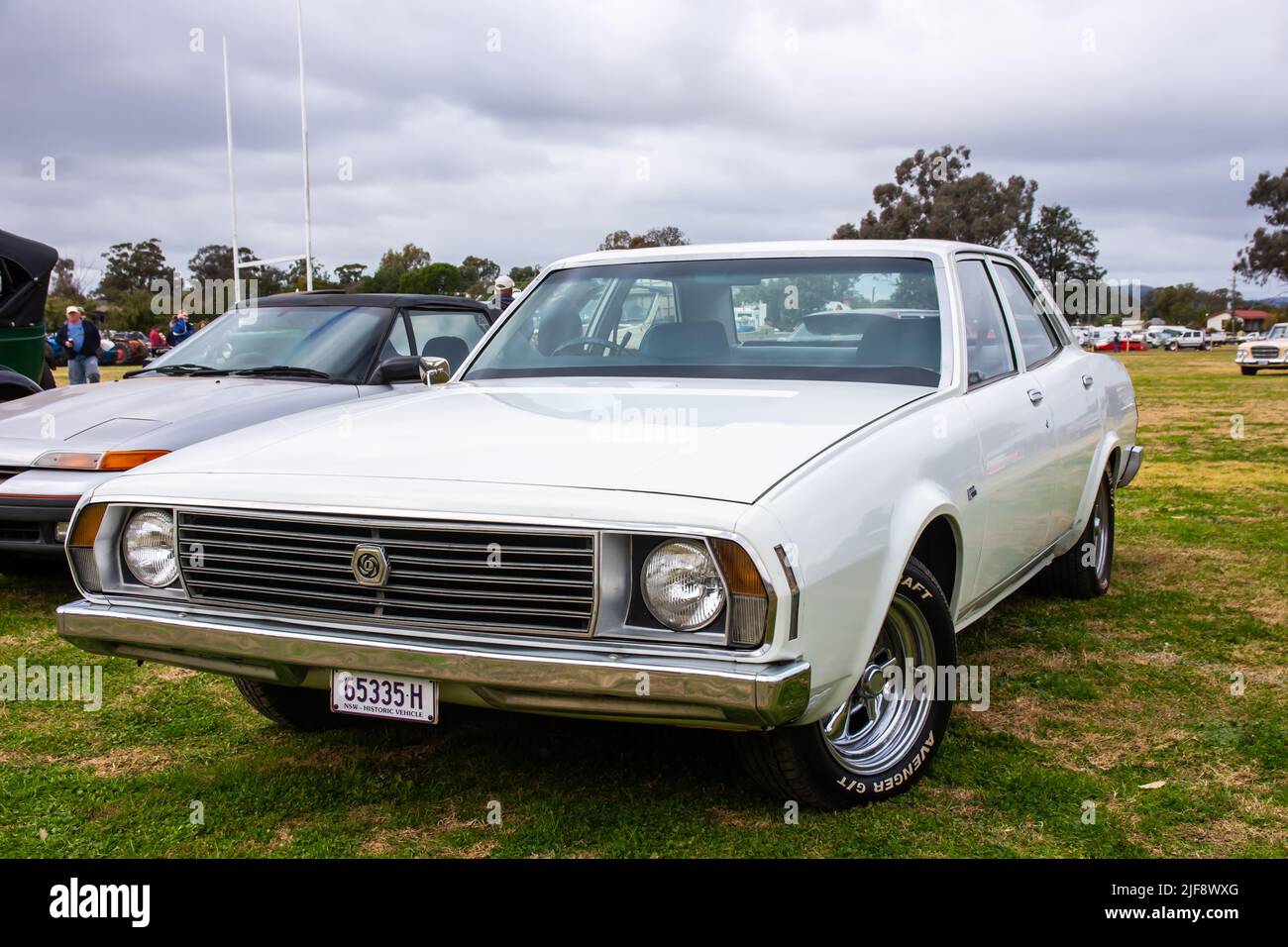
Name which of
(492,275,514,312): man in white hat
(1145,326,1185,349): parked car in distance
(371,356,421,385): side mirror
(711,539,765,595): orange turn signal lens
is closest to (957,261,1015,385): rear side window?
(711,539,765,595): orange turn signal lens

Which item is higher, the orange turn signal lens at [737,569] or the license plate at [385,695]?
the orange turn signal lens at [737,569]

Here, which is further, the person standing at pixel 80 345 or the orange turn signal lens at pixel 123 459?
the person standing at pixel 80 345

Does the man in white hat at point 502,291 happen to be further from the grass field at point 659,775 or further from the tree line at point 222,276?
the tree line at point 222,276

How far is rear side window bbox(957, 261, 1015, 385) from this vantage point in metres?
4.28

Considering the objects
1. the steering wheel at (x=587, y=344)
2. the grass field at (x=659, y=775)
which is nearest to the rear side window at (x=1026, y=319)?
the grass field at (x=659, y=775)

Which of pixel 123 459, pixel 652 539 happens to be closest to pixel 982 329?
pixel 652 539

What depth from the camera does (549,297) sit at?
493 centimetres

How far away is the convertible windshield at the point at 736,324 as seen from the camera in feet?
13.8

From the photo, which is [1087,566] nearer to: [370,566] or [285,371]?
[370,566]

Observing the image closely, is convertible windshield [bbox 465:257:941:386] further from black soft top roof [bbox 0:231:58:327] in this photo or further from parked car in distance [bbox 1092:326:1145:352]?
parked car in distance [bbox 1092:326:1145:352]

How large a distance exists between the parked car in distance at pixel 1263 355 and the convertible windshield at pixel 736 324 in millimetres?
32492
